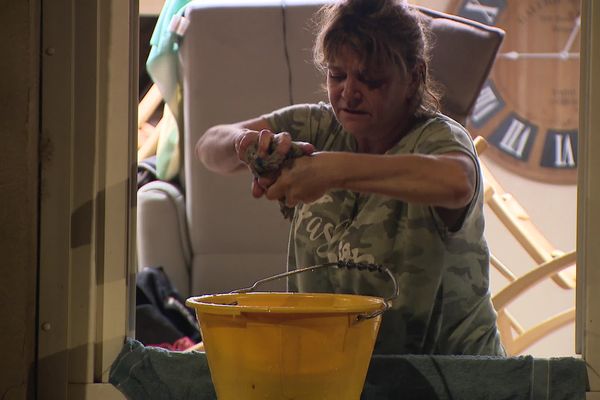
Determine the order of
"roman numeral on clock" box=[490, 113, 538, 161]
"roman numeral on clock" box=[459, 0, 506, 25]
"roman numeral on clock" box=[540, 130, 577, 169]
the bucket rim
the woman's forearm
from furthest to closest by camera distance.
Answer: "roman numeral on clock" box=[540, 130, 577, 169] → "roman numeral on clock" box=[490, 113, 538, 161] → "roman numeral on clock" box=[459, 0, 506, 25] → the woman's forearm → the bucket rim

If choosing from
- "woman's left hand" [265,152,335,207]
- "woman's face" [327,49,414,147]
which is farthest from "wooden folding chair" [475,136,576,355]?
"woman's left hand" [265,152,335,207]

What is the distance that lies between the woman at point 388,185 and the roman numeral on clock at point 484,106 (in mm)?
148

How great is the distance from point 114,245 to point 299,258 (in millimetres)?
366

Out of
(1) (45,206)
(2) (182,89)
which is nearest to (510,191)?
(2) (182,89)

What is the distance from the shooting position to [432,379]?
145cm

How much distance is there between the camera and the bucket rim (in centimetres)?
121

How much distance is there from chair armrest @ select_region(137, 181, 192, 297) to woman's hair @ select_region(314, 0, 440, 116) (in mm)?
440

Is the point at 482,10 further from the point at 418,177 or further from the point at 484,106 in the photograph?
the point at 418,177

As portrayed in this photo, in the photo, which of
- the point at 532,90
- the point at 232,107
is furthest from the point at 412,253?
the point at 532,90

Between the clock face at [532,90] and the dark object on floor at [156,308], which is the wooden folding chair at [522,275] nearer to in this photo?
the clock face at [532,90]

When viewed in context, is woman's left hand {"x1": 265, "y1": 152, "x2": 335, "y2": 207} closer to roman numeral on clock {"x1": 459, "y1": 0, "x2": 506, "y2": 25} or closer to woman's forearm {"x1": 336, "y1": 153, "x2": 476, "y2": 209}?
woman's forearm {"x1": 336, "y1": 153, "x2": 476, "y2": 209}

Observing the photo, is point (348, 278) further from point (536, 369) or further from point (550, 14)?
point (550, 14)

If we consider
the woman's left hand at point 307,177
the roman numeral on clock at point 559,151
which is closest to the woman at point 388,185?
the woman's left hand at point 307,177

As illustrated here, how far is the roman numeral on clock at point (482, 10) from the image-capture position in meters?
1.58
